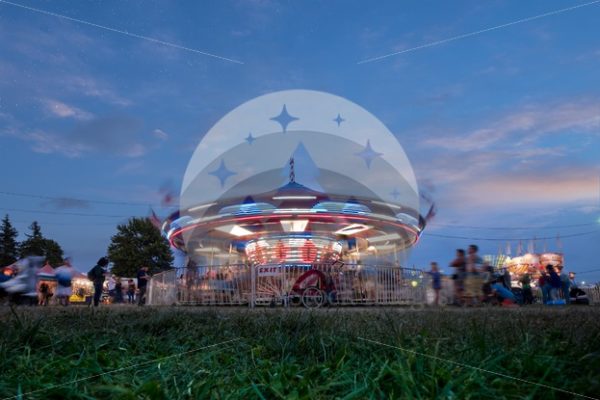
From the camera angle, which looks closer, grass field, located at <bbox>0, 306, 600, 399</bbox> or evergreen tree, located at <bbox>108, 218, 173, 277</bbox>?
grass field, located at <bbox>0, 306, 600, 399</bbox>

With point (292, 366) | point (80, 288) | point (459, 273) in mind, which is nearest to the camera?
point (292, 366)

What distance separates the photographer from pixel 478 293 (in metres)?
15.1

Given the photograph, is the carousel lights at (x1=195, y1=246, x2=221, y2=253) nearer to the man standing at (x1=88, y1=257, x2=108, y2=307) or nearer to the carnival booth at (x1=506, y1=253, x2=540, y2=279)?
the man standing at (x1=88, y1=257, x2=108, y2=307)

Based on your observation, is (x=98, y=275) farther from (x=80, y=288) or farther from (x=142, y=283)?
(x=80, y=288)

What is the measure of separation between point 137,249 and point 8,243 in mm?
17477

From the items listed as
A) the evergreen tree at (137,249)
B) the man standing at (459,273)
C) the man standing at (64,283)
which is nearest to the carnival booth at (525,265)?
the man standing at (459,273)

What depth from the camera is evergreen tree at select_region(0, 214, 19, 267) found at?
A: 6821 cm

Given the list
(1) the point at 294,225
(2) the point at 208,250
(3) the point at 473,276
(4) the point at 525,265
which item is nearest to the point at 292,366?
(3) the point at 473,276

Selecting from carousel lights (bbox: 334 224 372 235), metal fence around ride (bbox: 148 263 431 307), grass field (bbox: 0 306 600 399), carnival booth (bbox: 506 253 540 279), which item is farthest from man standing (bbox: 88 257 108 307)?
carnival booth (bbox: 506 253 540 279)

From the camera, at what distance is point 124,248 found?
69.2 metres

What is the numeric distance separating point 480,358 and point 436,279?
15.7 meters

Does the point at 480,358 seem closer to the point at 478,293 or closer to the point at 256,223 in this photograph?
the point at 478,293

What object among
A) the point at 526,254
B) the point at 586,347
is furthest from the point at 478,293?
the point at 526,254

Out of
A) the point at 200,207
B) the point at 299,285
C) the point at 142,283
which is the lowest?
the point at 299,285
